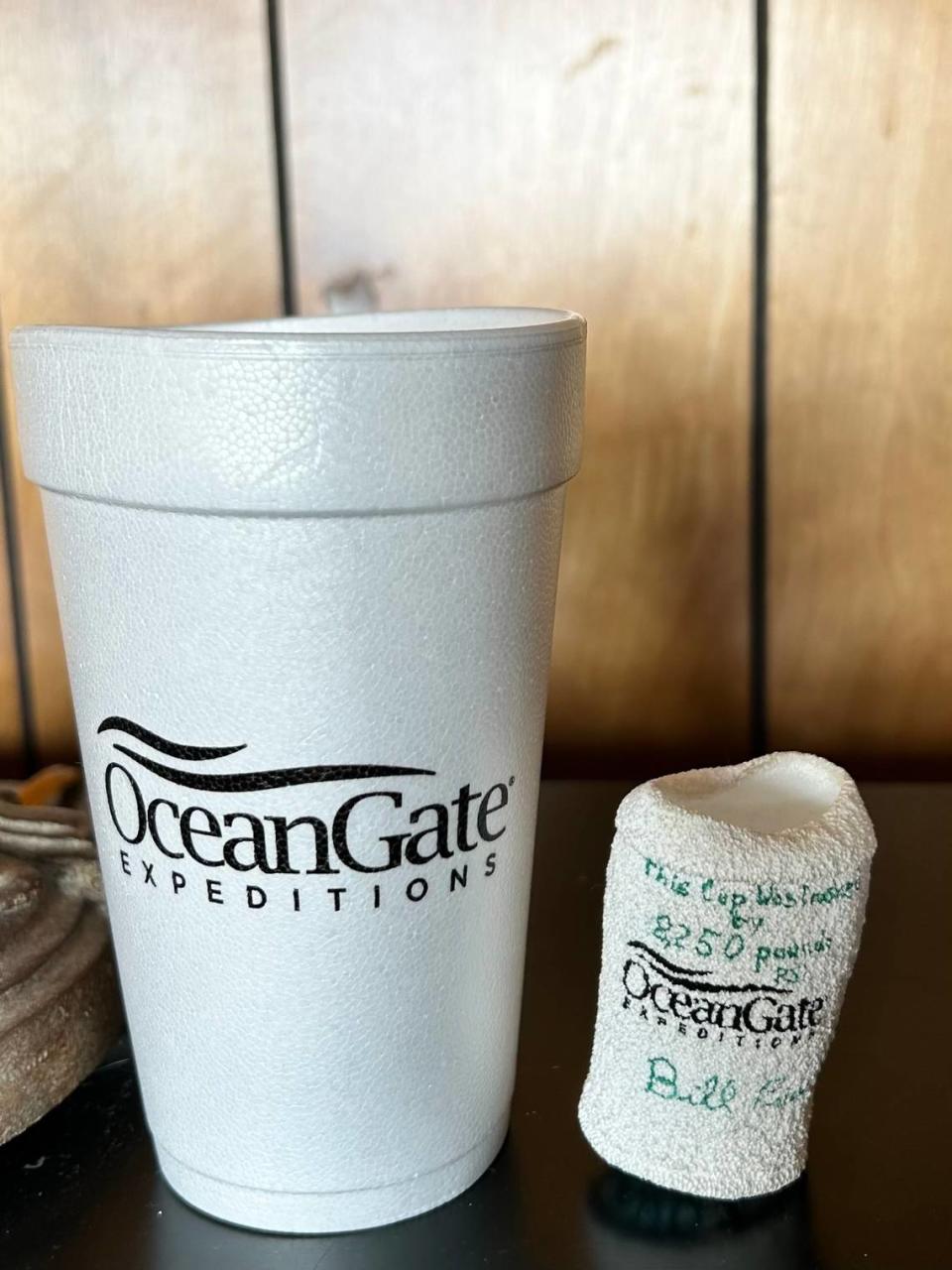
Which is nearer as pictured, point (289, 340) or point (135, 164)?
point (289, 340)

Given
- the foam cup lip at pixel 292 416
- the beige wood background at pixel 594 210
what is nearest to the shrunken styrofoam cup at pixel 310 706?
the foam cup lip at pixel 292 416

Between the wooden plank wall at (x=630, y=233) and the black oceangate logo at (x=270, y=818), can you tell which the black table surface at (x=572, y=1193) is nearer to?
the black oceangate logo at (x=270, y=818)

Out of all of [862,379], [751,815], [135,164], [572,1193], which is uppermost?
[135,164]

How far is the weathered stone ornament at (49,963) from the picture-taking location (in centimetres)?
45

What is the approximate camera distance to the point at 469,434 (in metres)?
0.35

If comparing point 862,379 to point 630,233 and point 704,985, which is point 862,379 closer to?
point 630,233

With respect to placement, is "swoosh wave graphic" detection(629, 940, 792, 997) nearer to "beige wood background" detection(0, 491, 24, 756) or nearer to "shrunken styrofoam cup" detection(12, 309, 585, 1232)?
"shrunken styrofoam cup" detection(12, 309, 585, 1232)

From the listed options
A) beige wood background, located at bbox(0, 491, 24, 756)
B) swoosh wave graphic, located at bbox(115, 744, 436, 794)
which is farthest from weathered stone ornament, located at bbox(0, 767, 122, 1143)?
beige wood background, located at bbox(0, 491, 24, 756)

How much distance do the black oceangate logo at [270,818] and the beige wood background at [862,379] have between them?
1.41 ft

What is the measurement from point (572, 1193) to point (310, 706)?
190 mm


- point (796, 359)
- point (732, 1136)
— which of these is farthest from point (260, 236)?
point (732, 1136)

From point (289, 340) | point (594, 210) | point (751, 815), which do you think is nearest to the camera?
point (289, 340)

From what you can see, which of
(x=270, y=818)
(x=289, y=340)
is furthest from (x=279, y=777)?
(x=289, y=340)

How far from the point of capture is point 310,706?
0.37 meters
